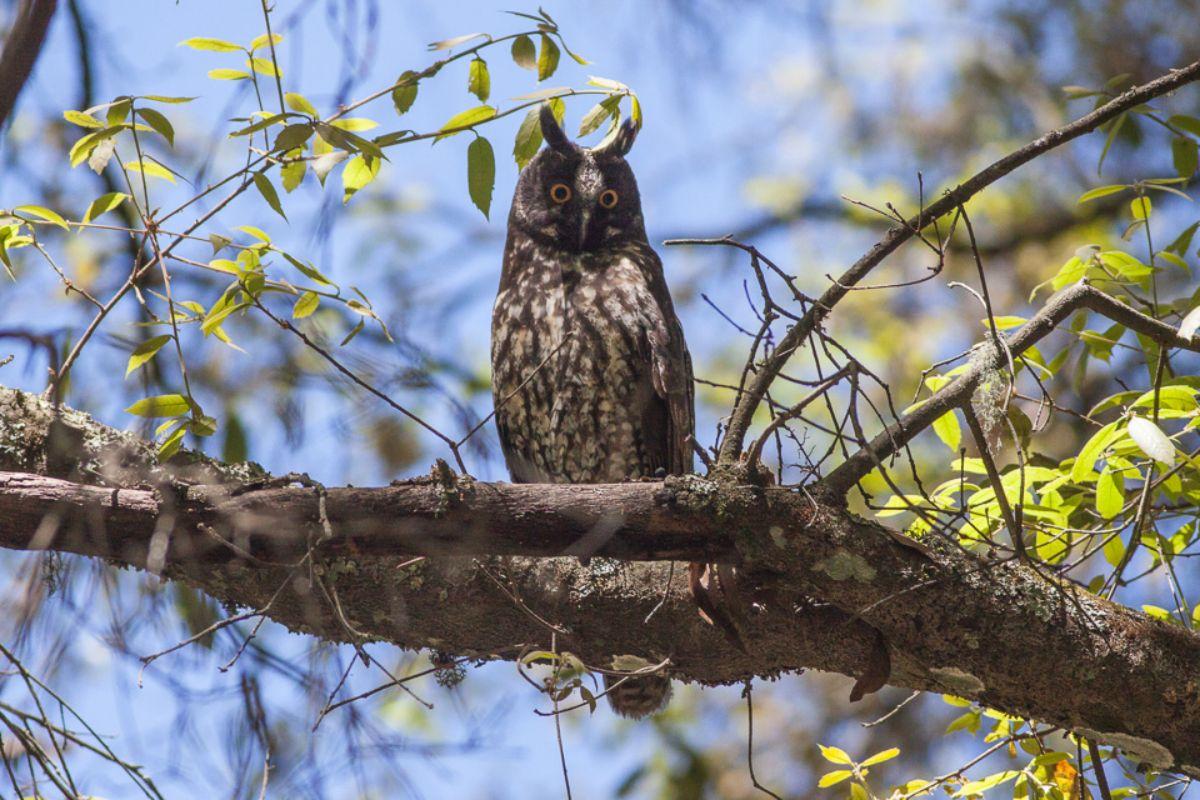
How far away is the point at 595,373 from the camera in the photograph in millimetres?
3627

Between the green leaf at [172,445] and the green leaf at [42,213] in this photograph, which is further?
the green leaf at [172,445]

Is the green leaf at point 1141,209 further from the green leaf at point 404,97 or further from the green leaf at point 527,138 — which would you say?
the green leaf at point 404,97

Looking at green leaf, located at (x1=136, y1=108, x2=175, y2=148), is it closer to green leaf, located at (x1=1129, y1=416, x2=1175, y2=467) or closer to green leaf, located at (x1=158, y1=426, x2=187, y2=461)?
green leaf, located at (x1=158, y1=426, x2=187, y2=461)

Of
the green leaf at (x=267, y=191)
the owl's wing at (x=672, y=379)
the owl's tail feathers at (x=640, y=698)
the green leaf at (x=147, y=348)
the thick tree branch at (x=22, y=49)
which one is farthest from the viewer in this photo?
the owl's wing at (x=672, y=379)

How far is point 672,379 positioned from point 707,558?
150 cm

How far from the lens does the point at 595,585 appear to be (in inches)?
98.0

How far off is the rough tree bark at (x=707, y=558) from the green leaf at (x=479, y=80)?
28.0 inches

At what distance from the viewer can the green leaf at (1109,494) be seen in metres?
2.25

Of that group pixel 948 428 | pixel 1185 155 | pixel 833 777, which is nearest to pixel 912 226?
pixel 948 428

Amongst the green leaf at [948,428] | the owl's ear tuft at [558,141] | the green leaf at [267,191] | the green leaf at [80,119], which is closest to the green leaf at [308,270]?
the green leaf at [267,191]

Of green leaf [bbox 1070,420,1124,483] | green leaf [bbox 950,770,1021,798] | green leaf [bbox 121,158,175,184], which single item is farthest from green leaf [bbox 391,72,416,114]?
green leaf [bbox 950,770,1021,798]

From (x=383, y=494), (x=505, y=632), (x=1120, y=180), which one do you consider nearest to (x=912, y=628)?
(x=505, y=632)

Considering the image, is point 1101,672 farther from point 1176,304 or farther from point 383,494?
point 383,494

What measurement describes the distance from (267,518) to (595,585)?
0.75 m
